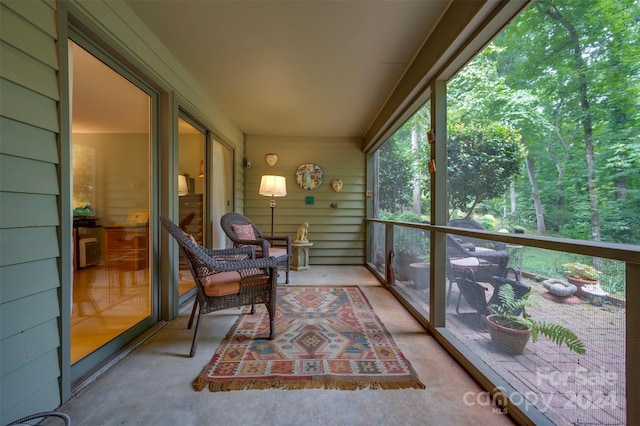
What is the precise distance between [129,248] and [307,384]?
1.83 meters

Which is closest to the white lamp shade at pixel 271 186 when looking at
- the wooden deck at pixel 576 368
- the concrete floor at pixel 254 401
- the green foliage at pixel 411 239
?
the green foliage at pixel 411 239

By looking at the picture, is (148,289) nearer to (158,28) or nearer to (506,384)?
(158,28)

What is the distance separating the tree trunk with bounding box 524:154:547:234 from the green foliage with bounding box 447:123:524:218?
0.22 feet

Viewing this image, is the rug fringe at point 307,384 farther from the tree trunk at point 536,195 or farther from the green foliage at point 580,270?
the tree trunk at point 536,195

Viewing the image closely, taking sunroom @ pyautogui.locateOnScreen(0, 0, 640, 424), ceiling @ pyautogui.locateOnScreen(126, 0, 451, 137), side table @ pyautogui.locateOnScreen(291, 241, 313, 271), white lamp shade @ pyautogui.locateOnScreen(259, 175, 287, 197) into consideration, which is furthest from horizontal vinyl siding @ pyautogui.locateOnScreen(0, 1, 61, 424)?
side table @ pyautogui.locateOnScreen(291, 241, 313, 271)

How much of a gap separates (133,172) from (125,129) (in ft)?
1.26

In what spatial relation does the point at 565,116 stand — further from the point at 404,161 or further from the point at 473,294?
the point at 404,161

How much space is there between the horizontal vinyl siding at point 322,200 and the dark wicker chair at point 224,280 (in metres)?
2.66

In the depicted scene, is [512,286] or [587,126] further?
[512,286]

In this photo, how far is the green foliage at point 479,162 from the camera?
1515 mm

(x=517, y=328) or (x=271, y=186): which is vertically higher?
(x=271, y=186)

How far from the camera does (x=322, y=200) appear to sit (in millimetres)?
4586

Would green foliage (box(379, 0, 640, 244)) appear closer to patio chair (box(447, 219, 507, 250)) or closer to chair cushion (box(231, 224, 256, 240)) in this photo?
patio chair (box(447, 219, 507, 250))

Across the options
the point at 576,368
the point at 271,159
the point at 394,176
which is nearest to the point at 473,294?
the point at 576,368
